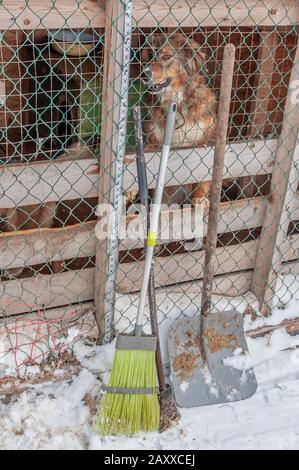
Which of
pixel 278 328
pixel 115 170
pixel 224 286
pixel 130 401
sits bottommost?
pixel 130 401

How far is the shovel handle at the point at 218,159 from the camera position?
8.20ft

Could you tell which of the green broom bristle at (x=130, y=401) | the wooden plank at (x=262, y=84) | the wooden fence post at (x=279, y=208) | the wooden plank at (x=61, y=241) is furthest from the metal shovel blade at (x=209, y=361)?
the wooden plank at (x=262, y=84)

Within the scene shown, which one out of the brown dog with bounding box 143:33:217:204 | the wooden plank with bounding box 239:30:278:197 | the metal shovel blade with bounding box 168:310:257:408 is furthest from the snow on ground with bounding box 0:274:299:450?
the brown dog with bounding box 143:33:217:204

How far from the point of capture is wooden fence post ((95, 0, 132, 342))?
2400mm

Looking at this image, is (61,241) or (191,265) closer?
(61,241)

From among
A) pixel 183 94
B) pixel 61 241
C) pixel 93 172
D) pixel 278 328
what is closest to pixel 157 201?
pixel 93 172

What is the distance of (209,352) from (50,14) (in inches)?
73.0

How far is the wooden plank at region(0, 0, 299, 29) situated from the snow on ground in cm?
167

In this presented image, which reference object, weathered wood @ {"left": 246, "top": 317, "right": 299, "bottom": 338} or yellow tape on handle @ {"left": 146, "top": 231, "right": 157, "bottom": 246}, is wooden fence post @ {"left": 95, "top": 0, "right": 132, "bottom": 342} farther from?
weathered wood @ {"left": 246, "top": 317, "right": 299, "bottom": 338}

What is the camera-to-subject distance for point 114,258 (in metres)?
2.87

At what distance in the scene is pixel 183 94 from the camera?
329 cm

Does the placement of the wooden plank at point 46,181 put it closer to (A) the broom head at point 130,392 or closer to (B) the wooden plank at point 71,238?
(B) the wooden plank at point 71,238

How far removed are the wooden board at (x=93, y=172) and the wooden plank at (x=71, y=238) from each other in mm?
193

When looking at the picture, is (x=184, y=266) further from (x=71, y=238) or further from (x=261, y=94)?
(x=261, y=94)
